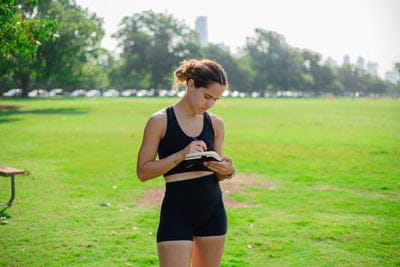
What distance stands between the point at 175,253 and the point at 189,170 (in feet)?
2.11

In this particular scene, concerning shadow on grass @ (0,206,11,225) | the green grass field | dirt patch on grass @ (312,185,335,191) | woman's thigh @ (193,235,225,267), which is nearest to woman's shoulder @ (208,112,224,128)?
woman's thigh @ (193,235,225,267)

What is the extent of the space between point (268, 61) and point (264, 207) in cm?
12374

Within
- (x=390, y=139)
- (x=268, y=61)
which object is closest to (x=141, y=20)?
(x=268, y=61)

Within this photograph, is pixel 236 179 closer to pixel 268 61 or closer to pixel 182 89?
pixel 182 89

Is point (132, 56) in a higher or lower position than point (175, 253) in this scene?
higher

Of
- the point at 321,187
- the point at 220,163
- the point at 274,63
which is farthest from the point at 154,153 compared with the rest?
the point at 274,63

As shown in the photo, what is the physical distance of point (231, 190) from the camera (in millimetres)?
10062

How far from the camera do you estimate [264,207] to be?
860 cm

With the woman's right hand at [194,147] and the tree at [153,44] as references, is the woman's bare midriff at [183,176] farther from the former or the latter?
the tree at [153,44]

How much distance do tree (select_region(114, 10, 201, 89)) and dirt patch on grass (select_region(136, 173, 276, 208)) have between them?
7536 cm

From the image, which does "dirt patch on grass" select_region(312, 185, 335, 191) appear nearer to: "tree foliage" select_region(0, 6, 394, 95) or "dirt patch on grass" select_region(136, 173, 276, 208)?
"dirt patch on grass" select_region(136, 173, 276, 208)

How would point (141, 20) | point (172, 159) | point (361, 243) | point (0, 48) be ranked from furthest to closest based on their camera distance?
point (141, 20), point (0, 48), point (361, 243), point (172, 159)

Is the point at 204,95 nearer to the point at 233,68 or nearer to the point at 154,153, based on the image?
the point at 154,153

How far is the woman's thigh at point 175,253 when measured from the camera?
125 inches
